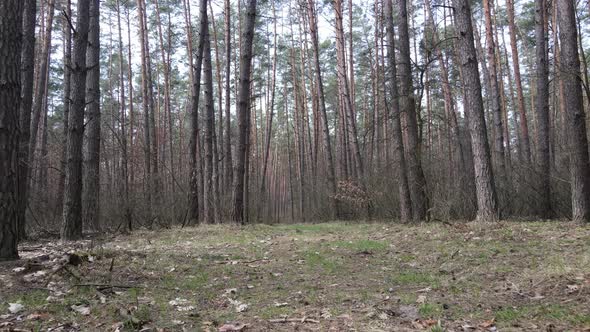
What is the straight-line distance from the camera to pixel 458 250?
5578mm

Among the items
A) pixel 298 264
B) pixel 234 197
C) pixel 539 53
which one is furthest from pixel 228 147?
pixel 298 264

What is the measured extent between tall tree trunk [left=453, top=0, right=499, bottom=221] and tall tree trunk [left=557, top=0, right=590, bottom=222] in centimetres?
127

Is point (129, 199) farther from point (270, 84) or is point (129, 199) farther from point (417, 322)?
point (270, 84)

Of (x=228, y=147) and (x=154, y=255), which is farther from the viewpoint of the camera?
(x=228, y=147)

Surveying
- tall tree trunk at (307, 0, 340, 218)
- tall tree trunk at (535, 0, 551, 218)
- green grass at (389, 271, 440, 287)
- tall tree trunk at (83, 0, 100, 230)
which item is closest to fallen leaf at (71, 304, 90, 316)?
green grass at (389, 271, 440, 287)

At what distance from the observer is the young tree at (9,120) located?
15.7 ft

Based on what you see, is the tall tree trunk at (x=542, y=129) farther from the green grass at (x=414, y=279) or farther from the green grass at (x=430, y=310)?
the green grass at (x=430, y=310)

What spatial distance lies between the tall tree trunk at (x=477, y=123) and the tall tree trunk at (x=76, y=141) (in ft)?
22.8

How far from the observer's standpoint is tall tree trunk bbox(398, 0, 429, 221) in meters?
10.1

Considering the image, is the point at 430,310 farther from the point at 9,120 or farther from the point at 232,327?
the point at 9,120

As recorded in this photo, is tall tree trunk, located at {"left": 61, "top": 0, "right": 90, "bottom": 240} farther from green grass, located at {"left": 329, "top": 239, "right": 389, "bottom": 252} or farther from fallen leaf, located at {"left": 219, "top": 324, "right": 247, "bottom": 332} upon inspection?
fallen leaf, located at {"left": 219, "top": 324, "right": 247, "bottom": 332}

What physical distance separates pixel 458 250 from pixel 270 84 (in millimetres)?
26112

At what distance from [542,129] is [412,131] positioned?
3524mm

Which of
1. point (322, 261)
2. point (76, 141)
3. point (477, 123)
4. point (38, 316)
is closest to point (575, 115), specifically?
point (477, 123)
